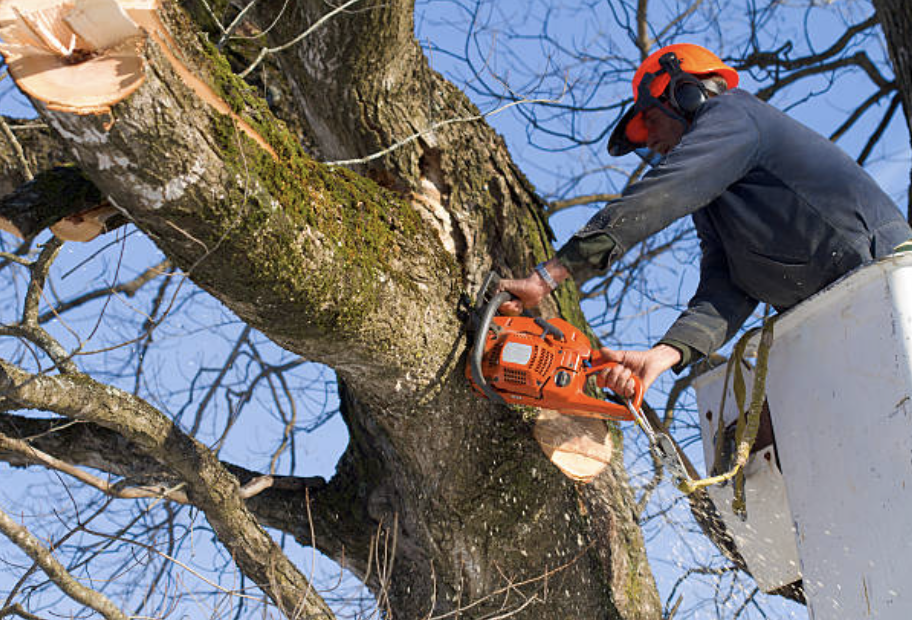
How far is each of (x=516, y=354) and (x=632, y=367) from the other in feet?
1.26

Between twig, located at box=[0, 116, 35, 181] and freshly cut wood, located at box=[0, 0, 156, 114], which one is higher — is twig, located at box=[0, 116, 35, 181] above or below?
above

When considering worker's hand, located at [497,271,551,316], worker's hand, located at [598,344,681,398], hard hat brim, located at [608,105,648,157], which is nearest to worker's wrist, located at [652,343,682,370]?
worker's hand, located at [598,344,681,398]

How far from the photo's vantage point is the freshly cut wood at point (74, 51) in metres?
1.50

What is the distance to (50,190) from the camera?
206 cm

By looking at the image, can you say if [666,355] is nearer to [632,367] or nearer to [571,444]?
[632,367]

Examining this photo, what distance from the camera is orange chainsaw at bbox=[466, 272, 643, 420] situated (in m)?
2.51

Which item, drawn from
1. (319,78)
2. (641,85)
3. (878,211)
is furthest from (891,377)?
(319,78)

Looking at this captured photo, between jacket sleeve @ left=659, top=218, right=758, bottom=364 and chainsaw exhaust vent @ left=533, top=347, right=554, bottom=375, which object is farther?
jacket sleeve @ left=659, top=218, right=758, bottom=364

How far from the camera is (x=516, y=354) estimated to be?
2.52 meters

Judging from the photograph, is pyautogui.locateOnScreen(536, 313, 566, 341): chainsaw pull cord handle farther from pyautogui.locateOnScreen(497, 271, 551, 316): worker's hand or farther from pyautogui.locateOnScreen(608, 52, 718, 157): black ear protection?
pyautogui.locateOnScreen(608, 52, 718, 157): black ear protection

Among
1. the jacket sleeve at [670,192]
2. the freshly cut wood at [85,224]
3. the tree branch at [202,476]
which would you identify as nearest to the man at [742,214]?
the jacket sleeve at [670,192]

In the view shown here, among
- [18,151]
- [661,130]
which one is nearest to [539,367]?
[661,130]

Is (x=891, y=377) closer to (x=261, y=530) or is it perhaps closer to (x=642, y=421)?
(x=642, y=421)

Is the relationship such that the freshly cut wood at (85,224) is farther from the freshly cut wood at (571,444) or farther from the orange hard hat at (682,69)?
the orange hard hat at (682,69)
